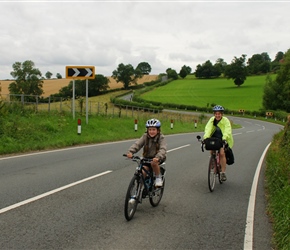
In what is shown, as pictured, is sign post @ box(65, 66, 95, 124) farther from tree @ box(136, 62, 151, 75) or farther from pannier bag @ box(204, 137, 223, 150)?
tree @ box(136, 62, 151, 75)

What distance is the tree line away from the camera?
70.2 metres

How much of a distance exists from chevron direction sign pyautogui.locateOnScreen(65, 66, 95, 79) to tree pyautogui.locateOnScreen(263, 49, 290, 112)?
6516 cm

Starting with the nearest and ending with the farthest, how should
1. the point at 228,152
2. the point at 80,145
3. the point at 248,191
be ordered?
the point at 248,191 → the point at 228,152 → the point at 80,145

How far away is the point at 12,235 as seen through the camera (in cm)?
Result: 475

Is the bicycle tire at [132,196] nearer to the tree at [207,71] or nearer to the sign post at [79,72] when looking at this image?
the sign post at [79,72]

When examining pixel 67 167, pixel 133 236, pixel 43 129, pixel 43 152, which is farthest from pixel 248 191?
pixel 43 129

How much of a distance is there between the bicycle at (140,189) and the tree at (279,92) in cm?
7546

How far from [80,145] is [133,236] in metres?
11.4

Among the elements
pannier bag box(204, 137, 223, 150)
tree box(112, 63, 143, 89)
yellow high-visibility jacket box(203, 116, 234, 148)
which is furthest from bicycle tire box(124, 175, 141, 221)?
tree box(112, 63, 143, 89)

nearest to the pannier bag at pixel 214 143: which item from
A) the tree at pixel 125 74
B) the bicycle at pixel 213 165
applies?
the bicycle at pixel 213 165

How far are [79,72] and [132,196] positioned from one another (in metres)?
14.7

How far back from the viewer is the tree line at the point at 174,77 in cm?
7019

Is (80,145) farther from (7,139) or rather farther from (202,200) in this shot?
(202,200)

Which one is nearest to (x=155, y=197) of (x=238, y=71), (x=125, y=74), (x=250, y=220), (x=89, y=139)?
(x=250, y=220)
